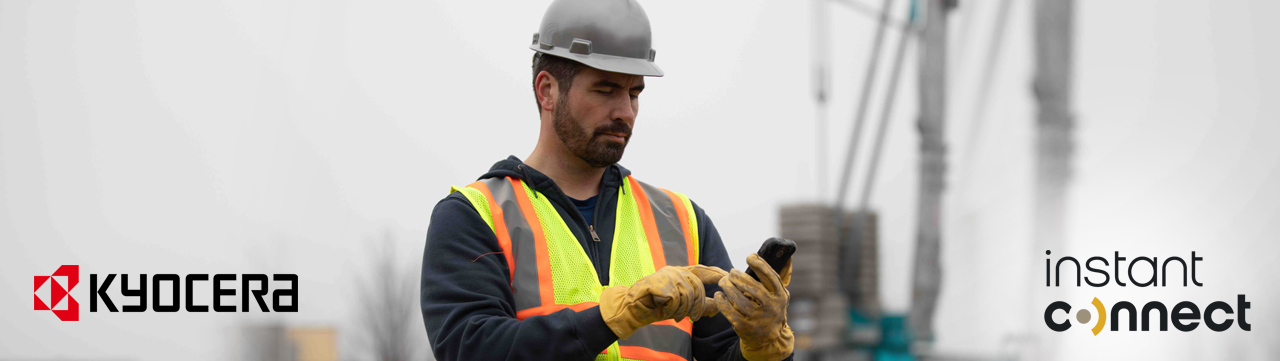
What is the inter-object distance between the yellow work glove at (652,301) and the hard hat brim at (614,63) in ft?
1.38

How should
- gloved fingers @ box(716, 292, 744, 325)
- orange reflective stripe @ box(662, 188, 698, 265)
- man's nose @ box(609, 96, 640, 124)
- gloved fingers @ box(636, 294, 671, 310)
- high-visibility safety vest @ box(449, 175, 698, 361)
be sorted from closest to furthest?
gloved fingers @ box(636, 294, 671, 310) → gloved fingers @ box(716, 292, 744, 325) → high-visibility safety vest @ box(449, 175, 698, 361) → man's nose @ box(609, 96, 640, 124) → orange reflective stripe @ box(662, 188, 698, 265)

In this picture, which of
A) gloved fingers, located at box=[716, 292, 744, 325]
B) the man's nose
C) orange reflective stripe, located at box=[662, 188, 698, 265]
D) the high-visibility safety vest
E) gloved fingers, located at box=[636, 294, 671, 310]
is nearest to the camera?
gloved fingers, located at box=[636, 294, 671, 310]

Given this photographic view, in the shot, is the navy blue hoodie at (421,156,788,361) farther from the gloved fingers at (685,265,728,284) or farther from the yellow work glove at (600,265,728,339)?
the gloved fingers at (685,265,728,284)

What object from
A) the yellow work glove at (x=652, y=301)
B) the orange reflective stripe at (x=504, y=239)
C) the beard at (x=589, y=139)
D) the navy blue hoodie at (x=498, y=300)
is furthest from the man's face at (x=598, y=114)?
the yellow work glove at (x=652, y=301)

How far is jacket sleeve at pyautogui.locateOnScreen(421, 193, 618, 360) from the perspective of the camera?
1782 millimetres

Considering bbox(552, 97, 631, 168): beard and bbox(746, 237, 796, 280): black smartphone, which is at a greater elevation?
bbox(552, 97, 631, 168): beard

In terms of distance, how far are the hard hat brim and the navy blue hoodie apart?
240 mm

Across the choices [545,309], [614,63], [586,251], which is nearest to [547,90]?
[614,63]

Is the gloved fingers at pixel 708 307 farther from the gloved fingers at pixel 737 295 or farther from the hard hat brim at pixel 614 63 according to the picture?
the hard hat brim at pixel 614 63

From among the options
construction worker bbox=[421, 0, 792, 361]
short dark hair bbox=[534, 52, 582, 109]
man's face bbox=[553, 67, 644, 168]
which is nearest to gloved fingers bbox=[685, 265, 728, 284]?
construction worker bbox=[421, 0, 792, 361]

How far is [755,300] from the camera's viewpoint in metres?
1.84

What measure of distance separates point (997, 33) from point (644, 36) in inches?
278

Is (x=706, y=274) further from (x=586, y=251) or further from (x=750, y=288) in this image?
(x=586, y=251)

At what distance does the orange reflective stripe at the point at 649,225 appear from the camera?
213cm
